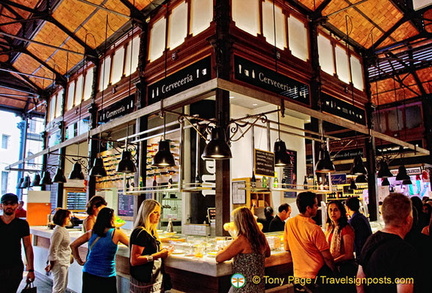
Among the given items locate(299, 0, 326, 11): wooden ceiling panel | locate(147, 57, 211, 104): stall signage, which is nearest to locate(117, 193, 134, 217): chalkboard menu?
locate(147, 57, 211, 104): stall signage

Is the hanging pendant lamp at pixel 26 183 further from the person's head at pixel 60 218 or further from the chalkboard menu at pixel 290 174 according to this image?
the chalkboard menu at pixel 290 174

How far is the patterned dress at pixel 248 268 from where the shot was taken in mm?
3301

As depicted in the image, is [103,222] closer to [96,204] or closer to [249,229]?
[96,204]

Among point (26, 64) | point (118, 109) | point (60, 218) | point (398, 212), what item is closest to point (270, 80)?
point (118, 109)

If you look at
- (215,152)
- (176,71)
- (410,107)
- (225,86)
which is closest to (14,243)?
(215,152)

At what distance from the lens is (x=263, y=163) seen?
5.41 meters

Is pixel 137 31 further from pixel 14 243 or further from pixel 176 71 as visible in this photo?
pixel 14 243

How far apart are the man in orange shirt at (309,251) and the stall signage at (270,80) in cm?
290

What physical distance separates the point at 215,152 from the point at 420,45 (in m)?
8.25

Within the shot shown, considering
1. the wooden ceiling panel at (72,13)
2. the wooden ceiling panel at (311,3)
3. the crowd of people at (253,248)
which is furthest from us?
the wooden ceiling panel at (72,13)

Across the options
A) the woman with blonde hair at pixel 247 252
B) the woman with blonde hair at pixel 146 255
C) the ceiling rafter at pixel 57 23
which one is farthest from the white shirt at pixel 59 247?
the ceiling rafter at pixel 57 23


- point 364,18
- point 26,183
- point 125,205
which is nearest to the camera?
point 364,18

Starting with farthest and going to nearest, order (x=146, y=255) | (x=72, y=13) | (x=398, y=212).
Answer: (x=72, y=13) < (x=146, y=255) < (x=398, y=212)

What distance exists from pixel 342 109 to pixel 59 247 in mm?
6520
